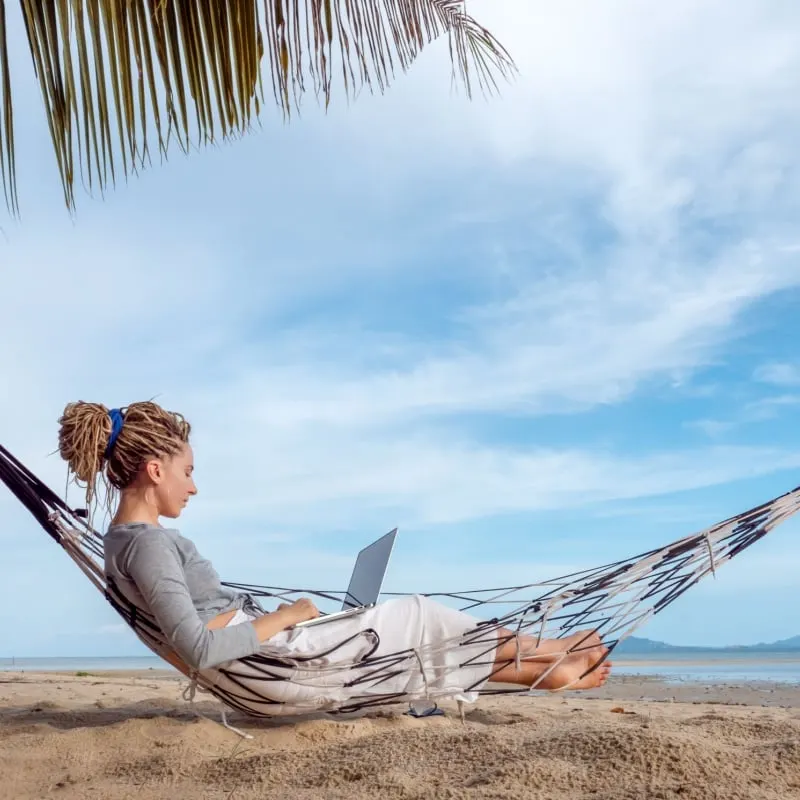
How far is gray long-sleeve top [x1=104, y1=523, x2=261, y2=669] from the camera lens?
2.15 m

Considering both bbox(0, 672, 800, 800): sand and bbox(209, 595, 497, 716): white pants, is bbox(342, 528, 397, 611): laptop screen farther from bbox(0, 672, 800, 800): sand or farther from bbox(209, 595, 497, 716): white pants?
bbox(0, 672, 800, 800): sand

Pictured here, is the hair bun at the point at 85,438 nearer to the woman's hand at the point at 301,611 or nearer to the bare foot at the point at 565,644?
the woman's hand at the point at 301,611

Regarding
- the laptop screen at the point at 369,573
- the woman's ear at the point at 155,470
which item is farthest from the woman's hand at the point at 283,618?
the woman's ear at the point at 155,470

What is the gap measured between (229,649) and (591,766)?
2.89 feet

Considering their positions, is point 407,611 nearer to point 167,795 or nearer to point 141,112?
point 167,795

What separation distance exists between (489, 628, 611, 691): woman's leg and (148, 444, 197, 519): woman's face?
0.91m

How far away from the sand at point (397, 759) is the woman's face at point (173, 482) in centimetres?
61

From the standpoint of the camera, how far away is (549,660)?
2.32m

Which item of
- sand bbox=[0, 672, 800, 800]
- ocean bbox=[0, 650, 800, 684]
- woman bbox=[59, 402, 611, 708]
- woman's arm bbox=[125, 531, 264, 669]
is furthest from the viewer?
ocean bbox=[0, 650, 800, 684]

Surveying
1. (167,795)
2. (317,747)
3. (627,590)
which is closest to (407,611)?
(317,747)

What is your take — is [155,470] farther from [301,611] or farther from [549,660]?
[549,660]

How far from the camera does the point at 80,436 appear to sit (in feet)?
7.70

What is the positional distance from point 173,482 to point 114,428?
0.21m

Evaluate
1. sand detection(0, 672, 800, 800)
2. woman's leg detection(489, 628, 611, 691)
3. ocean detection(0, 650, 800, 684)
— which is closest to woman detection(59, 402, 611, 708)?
woman's leg detection(489, 628, 611, 691)
